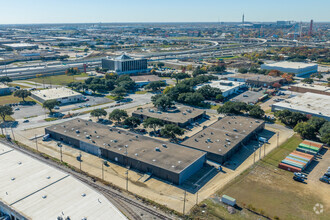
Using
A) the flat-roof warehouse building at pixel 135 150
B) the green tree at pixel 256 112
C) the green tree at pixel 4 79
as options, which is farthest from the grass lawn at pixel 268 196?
the green tree at pixel 4 79

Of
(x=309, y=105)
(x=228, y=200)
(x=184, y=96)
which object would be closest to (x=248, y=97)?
(x=309, y=105)

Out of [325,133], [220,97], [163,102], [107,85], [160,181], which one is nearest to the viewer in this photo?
[160,181]

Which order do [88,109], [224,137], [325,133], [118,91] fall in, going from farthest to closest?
1. [118,91]
2. [88,109]
3. [325,133]
4. [224,137]

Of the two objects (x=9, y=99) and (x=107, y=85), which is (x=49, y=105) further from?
(x=107, y=85)

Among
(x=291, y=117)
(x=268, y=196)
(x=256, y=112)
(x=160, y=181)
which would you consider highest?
(x=256, y=112)

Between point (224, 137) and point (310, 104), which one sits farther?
point (310, 104)

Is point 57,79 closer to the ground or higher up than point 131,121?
higher up

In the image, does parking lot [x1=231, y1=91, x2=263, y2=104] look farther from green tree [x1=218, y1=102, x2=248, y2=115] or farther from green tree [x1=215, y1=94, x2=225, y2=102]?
green tree [x1=218, y1=102, x2=248, y2=115]

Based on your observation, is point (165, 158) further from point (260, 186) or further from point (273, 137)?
point (273, 137)

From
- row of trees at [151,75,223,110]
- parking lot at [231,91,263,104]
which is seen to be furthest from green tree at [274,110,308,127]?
row of trees at [151,75,223,110]
